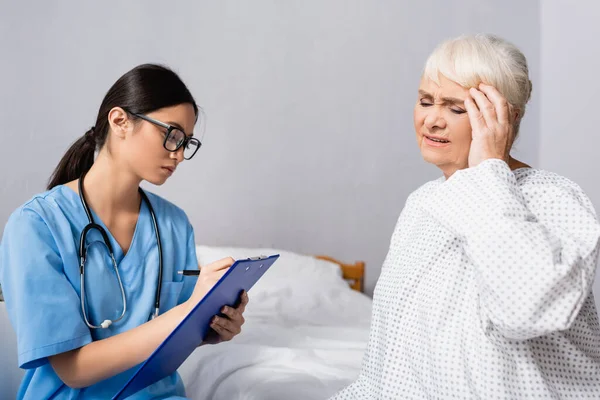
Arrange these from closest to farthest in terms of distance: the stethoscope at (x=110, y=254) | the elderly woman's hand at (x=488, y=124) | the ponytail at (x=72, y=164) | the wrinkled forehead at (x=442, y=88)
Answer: the elderly woman's hand at (x=488, y=124) < the wrinkled forehead at (x=442, y=88) < the stethoscope at (x=110, y=254) < the ponytail at (x=72, y=164)

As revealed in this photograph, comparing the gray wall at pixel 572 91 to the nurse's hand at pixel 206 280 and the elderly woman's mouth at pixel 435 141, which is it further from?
the nurse's hand at pixel 206 280

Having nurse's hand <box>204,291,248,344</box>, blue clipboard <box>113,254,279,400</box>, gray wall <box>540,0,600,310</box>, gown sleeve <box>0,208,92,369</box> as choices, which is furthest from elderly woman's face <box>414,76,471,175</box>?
gray wall <box>540,0,600,310</box>

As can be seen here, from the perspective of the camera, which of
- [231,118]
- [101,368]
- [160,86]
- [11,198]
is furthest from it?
[231,118]

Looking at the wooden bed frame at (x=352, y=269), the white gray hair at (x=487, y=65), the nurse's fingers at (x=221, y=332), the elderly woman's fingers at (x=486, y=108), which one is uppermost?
the white gray hair at (x=487, y=65)

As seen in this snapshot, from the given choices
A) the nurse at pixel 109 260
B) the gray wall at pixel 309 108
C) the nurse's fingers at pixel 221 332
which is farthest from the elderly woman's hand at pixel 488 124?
the gray wall at pixel 309 108

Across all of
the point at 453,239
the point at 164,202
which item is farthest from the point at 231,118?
the point at 453,239

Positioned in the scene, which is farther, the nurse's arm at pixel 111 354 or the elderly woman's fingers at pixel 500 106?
the nurse's arm at pixel 111 354

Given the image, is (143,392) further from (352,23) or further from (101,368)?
(352,23)

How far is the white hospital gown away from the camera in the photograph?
95cm

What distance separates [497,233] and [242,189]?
92.2 inches

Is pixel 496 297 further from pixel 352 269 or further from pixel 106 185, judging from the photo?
pixel 352 269

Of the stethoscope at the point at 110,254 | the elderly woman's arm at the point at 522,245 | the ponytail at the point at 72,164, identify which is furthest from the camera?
the ponytail at the point at 72,164

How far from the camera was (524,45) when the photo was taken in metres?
3.33

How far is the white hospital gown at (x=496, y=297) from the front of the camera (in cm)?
95
